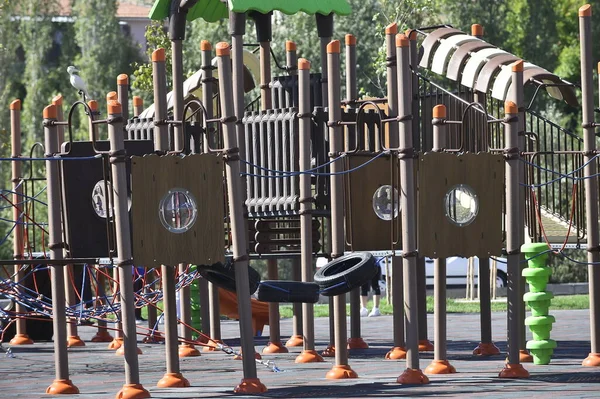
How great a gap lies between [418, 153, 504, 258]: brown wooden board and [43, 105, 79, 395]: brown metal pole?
3462 mm

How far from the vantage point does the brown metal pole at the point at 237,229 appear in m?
12.5

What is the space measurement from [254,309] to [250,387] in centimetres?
731

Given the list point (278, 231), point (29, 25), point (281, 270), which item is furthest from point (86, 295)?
point (29, 25)

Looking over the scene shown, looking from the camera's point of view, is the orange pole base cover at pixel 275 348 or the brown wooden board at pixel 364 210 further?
the orange pole base cover at pixel 275 348

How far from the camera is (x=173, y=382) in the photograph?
1302 centimetres

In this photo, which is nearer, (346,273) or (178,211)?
(178,211)

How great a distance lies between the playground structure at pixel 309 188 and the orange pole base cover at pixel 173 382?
0.06 feet

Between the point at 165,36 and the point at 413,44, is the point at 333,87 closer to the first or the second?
the point at 413,44

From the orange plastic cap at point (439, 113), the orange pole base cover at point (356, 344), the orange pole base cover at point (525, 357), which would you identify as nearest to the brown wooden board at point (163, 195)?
the orange plastic cap at point (439, 113)

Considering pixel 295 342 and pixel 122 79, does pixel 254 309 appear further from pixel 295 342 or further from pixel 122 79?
pixel 122 79

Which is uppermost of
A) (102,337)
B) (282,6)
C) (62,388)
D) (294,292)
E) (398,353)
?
(282,6)

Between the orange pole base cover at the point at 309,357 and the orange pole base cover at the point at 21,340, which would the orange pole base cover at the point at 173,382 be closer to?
the orange pole base cover at the point at 309,357

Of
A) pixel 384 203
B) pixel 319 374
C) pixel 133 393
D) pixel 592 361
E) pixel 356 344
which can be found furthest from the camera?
pixel 356 344

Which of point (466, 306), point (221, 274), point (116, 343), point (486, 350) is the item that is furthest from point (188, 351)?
point (466, 306)
